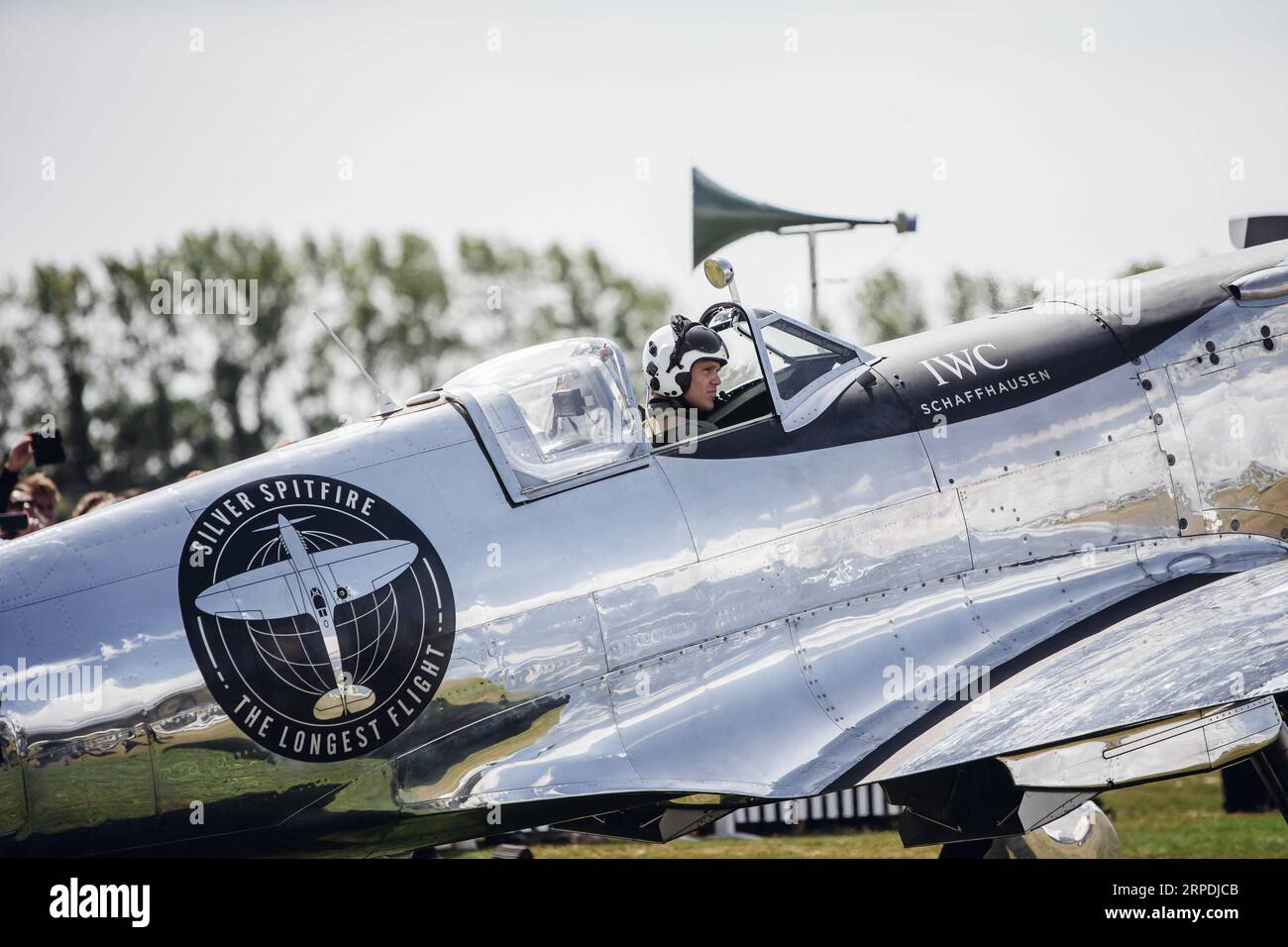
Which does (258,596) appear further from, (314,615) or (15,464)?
(15,464)

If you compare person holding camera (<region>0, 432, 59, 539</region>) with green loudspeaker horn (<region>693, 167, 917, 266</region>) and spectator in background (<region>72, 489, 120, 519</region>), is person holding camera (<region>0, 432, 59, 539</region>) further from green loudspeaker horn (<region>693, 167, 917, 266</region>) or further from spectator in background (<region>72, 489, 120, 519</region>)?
green loudspeaker horn (<region>693, 167, 917, 266</region>)

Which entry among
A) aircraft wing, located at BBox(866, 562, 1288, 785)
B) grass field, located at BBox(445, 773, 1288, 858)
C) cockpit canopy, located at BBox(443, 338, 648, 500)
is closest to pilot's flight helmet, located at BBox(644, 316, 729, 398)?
cockpit canopy, located at BBox(443, 338, 648, 500)

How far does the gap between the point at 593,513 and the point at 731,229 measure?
730cm

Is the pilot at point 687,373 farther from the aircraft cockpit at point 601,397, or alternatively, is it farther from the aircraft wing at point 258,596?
the aircraft wing at point 258,596

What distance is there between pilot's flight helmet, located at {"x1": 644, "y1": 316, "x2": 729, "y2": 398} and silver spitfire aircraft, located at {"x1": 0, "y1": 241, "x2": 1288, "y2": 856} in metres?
0.17

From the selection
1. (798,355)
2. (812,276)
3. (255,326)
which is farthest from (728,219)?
(255,326)

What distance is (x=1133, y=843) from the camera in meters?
11.0

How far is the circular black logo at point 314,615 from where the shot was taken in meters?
5.26

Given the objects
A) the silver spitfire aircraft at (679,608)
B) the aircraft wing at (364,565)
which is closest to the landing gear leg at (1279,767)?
the silver spitfire aircraft at (679,608)

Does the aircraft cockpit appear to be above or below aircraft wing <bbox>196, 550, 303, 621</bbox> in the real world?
above

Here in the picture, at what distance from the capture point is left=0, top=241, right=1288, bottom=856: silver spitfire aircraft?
5.23 m
